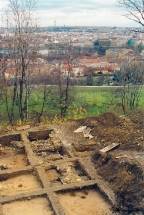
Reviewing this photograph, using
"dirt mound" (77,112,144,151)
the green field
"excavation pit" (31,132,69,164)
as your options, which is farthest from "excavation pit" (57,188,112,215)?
the green field

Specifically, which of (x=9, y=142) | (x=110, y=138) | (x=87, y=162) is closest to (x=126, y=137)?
(x=110, y=138)

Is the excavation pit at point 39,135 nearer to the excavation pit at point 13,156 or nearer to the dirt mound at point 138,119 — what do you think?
the excavation pit at point 13,156

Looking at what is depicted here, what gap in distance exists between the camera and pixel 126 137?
11055 mm

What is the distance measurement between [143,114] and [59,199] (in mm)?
7076

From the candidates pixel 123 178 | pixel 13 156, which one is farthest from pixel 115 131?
pixel 13 156

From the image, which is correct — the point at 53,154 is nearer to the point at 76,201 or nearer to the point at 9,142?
the point at 9,142

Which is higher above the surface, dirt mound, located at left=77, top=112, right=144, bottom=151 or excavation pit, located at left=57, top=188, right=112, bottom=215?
dirt mound, located at left=77, top=112, right=144, bottom=151

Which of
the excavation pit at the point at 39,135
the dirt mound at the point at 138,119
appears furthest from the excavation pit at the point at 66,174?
the dirt mound at the point at 138,119

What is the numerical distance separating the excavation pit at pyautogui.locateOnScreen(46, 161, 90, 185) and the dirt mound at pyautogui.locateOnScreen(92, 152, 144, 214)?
23.0 inches

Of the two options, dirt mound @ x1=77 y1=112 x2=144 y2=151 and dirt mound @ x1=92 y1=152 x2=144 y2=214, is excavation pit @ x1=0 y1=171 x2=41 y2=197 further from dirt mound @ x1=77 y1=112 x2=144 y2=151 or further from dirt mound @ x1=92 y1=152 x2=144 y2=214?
A: dirt mound @ x1=77 y1=112 x2=144 y2=151

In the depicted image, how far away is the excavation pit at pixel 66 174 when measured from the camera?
28.8 feet

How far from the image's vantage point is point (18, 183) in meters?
8.88

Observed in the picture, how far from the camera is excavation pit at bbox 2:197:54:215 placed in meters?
7.34

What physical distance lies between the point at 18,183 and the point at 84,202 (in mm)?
2238
